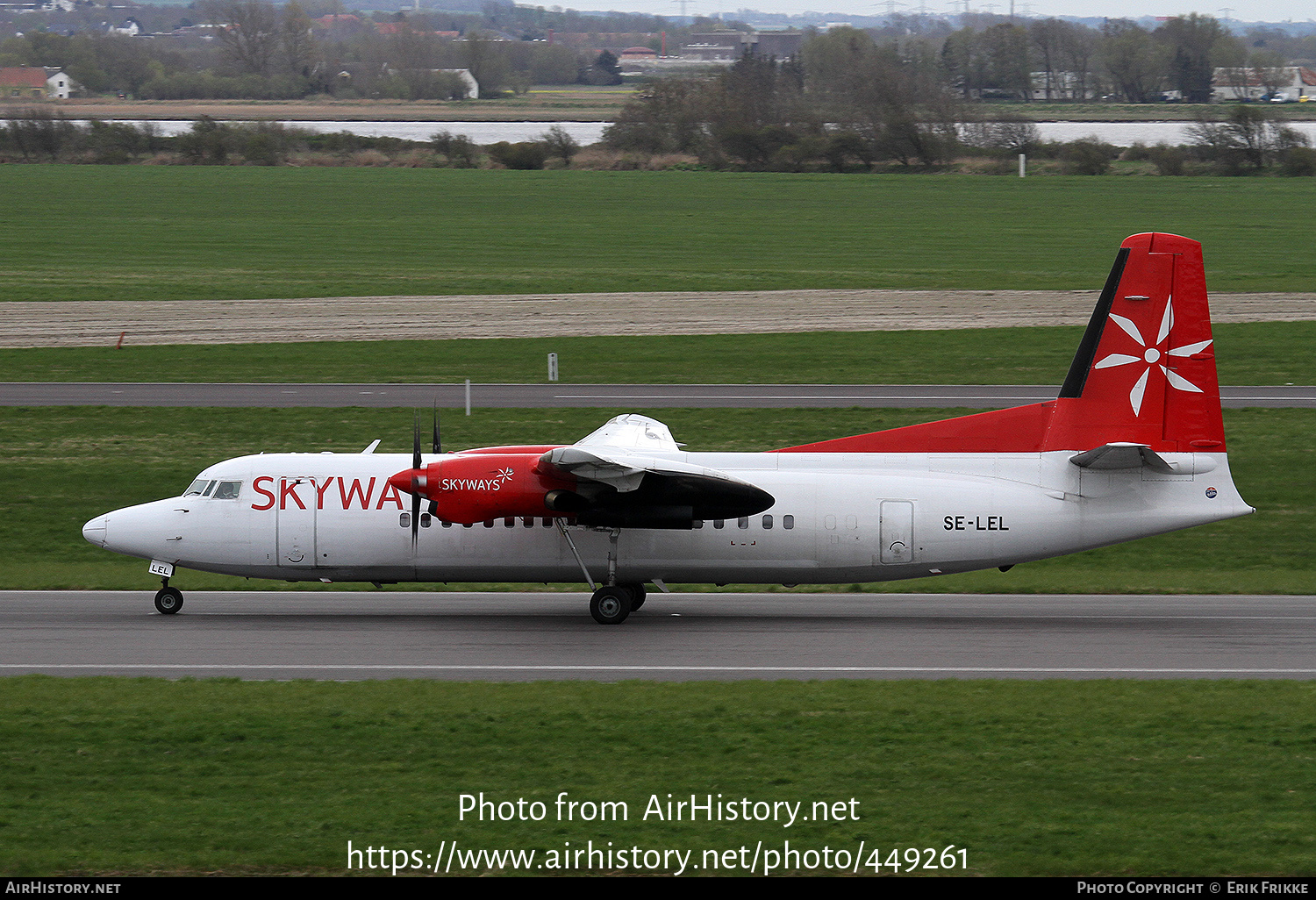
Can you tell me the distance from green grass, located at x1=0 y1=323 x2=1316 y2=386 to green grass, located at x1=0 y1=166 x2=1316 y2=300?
45.4ft

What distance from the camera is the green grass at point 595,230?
68.9m

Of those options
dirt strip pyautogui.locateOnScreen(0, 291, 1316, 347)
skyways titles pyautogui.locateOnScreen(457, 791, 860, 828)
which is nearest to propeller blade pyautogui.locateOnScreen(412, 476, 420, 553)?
skyways titles pyautogui.locateOnScreen(457, 791, 860, 828)

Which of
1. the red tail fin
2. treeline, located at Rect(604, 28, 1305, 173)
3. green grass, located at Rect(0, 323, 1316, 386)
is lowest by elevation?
green grass, located at Rect(0, 323, 1316, 386)

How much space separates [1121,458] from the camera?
2339 centimetres

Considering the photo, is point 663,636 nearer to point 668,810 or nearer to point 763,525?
point 763,525

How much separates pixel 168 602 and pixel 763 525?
10758mm

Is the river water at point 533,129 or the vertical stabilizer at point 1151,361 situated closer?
the vertical stabilizer at point 1151,361

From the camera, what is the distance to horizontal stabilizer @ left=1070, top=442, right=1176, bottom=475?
23203 mm

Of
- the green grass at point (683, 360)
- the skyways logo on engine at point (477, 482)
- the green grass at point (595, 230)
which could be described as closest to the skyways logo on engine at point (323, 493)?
the skyways logo on engine at point (477, 482)

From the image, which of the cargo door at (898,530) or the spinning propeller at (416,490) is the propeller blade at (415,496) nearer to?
the spinning propeller at (416,490)

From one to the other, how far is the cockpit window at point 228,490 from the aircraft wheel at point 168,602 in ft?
6.18

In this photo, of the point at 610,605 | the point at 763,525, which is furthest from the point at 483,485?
the point at 763,525

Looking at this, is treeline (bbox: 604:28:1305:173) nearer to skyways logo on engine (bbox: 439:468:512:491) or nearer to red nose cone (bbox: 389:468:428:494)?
skyways logo on engine (bbox: 439:468:512:491)

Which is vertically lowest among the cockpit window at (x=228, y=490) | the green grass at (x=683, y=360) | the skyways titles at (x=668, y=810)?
the green grass at (x=683, y=360)
